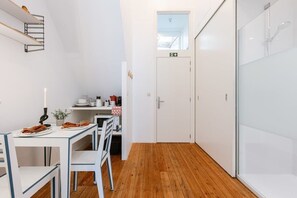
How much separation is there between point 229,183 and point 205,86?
183 centimetres

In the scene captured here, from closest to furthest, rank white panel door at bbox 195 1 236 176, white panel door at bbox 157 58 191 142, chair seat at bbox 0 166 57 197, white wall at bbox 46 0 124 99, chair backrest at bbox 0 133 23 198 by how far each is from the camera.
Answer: chair backrest at bbox 0 133 23 198, chair seat at bbox 0 166 57 197, white panel door at bbox 195 1 236 176, white wall at bbox 46 0 124 99, white panel door at bbox 157 58 191 142

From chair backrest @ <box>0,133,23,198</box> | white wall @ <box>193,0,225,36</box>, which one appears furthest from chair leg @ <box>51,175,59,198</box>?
white wall @ <box>193,0,225,36</box>

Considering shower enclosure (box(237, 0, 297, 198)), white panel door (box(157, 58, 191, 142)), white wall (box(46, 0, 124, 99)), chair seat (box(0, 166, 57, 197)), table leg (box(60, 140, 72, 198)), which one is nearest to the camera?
chair seat (box(0, 166, 57, 197))

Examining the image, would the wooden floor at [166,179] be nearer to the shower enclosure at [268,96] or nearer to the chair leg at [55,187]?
the shower enclosure at [268,96]

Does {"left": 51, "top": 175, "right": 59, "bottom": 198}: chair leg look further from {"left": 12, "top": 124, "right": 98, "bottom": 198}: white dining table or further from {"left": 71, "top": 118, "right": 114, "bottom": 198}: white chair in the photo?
{"left": 71, "top": 118, "right": 114, "bottom": 198}: white chair

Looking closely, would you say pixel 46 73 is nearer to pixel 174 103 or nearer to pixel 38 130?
pixel 38 130

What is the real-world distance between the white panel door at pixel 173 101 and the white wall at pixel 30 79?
82.7 inches

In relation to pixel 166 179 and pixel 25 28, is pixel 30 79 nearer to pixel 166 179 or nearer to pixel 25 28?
pixel 25 28

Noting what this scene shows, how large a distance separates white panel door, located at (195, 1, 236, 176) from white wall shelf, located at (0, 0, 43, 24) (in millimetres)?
2391

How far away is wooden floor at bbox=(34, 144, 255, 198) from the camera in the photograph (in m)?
2.04

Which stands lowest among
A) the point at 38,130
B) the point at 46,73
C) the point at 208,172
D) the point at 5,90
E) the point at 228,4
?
the point at 208,172

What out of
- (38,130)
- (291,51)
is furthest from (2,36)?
(291,51)

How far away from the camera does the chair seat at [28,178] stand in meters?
1.16

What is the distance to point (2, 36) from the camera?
5.91ft
